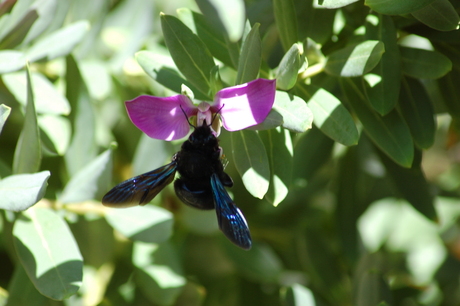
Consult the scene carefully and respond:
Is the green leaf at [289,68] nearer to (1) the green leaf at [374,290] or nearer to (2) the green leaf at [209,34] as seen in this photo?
(2) the green leaf at [209,34]

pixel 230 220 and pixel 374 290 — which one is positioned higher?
pixel 230 220

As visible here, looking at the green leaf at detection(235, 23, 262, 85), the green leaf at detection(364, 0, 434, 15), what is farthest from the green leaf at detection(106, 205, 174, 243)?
the green leaf at detection(364, 0, 434, 15)

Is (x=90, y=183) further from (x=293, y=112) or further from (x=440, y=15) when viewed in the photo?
(x=440, y=15)

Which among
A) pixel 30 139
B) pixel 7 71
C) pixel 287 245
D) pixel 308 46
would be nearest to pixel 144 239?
pixel 30 139

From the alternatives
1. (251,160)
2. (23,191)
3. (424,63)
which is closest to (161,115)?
(251,160)

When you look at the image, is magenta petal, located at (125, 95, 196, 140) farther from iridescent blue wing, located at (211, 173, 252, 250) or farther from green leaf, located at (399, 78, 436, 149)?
green leaf, located at (399, 78, 436, 149)
